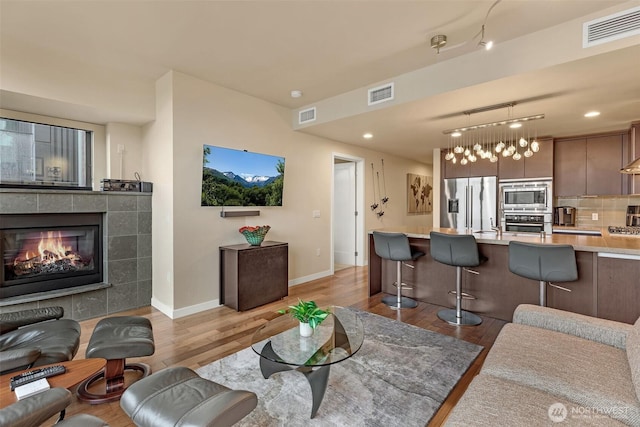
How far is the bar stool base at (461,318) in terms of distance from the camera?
3299mm

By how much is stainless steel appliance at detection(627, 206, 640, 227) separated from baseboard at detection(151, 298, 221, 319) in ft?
20.4

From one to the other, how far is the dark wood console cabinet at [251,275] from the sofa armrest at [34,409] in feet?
7.85

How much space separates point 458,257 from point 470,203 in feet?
9.83

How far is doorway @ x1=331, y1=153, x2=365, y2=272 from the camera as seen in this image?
20.8 ft

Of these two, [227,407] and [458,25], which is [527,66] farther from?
[227,407]

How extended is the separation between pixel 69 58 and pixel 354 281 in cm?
470

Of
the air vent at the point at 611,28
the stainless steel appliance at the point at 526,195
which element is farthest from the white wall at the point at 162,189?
the stainless steel appliance at the point at 526,195

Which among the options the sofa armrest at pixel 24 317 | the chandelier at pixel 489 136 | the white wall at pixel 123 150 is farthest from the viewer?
the chandelier at pixel 489 136

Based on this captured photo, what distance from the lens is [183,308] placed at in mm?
Result: 3615

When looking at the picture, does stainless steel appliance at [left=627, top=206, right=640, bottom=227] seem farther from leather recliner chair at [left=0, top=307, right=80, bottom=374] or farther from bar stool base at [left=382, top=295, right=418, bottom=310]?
leather recliner chair at [left=0, top=307, right=80, bottom=374]

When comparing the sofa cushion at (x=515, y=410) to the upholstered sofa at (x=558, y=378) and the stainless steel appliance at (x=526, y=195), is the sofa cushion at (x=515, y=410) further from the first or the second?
the stainless steel appliance at (x=526, y=195)

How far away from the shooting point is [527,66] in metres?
2.72

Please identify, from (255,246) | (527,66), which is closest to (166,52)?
(255,246)

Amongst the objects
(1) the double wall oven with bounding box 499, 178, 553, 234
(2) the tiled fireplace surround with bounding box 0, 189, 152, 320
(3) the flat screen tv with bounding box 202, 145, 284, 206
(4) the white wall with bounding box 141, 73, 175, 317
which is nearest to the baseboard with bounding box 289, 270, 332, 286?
(3) the flat screen tv with bounding box 202, 145, 284, 206
